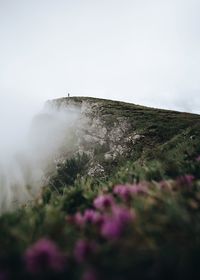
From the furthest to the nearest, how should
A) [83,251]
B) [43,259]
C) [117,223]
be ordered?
[117,223]
[83,251]
[43,259]

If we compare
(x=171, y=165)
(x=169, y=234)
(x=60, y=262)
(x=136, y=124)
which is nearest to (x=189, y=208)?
(x=169, y=234)

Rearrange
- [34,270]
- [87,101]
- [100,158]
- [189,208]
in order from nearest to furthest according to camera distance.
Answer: [34,270]
[189,208]
[100,158]
[87,101]

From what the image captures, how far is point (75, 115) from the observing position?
6231cm

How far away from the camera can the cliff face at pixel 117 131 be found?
38.7 m

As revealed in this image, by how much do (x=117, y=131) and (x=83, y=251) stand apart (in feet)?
139

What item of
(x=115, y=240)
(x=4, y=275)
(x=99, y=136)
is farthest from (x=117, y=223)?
(x=99, y=136)

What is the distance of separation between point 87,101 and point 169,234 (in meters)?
58.0

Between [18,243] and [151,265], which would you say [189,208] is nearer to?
[151,265]

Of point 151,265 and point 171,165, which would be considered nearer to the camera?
point 151,265

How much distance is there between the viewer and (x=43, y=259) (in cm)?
356

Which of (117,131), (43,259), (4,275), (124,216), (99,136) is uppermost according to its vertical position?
(117,131)

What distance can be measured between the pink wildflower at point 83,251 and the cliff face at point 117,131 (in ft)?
89.2

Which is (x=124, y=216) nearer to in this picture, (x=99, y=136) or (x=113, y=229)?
(x=113, y=229)

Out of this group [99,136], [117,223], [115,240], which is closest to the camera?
[115,240]
